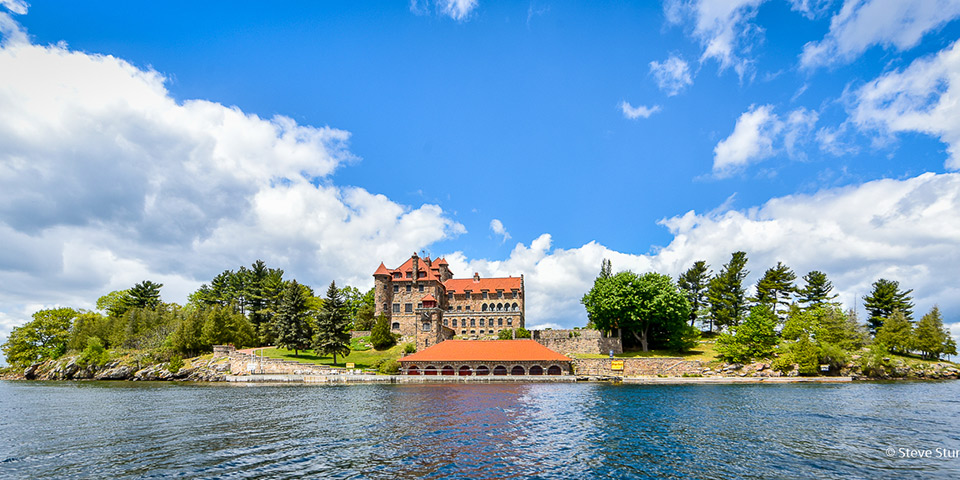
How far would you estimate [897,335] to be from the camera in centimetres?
6988

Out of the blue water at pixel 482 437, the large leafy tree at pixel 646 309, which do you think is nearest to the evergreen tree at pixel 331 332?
the blue water at pixel 482 437

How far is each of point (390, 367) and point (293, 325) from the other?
18538mm

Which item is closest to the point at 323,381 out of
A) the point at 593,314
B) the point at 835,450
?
the point at 593,314

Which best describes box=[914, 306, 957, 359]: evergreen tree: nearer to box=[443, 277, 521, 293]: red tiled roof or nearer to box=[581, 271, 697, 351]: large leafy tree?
box=[581, 271, 697, 351]: large leafy tree

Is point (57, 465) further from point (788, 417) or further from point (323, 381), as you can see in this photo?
point (323, 381)

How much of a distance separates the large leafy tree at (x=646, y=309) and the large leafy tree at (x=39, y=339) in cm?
9693

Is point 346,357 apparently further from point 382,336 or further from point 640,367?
point 640,367

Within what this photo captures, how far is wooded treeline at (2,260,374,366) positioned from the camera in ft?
242

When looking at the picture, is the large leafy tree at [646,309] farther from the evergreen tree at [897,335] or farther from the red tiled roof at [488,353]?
the evergreen tree at [897,335]

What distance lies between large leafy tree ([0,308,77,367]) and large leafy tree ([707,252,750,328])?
118524 mm

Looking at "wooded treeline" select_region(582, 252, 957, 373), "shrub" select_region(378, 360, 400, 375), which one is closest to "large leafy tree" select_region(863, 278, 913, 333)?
"wooded treeline" select_region(582, 252, 957, 373)

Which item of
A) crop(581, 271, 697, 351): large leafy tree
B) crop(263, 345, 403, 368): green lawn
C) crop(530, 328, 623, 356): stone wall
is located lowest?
crop(263, 345, 403, 368): green lawn

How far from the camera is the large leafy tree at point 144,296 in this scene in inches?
3757

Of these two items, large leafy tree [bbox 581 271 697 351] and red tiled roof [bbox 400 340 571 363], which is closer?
red tiled roof [bbox 400 340 571 363]
